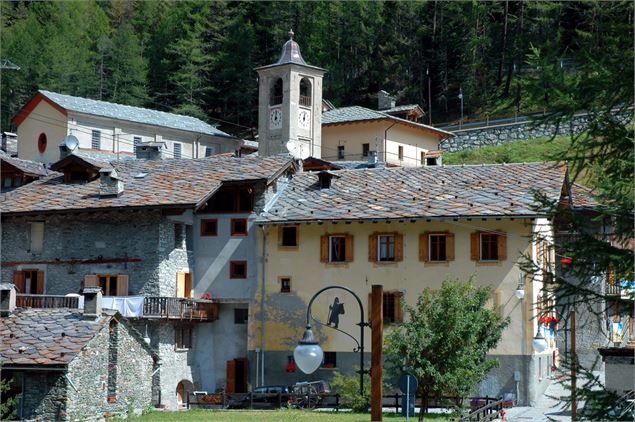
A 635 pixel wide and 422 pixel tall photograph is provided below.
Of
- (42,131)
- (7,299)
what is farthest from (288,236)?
(42,131)

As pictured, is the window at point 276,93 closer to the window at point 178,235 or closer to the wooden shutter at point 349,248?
the window at point 178,235

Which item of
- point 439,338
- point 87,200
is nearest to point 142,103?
point 87,200

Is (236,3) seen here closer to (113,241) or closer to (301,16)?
(301,16)

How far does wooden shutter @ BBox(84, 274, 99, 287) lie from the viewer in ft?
147

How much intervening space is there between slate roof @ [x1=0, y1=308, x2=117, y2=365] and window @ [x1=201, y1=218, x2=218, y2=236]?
30.0 feet

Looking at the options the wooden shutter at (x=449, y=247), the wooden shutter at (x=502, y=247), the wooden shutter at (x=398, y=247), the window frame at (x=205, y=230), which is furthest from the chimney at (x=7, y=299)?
the wooden shutter at (x=502, y=247)

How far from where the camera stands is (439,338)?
1336 inches

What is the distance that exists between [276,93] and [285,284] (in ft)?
97.1

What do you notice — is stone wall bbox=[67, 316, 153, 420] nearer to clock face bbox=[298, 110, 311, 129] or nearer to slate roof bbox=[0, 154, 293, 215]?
slate roof bbox=[0, 154, 293, 215]

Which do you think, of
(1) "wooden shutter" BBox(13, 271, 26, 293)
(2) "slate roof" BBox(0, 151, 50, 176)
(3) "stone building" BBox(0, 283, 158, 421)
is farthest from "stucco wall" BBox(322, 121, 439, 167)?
(3) "stone building" BBox(0, 283, 158, 421)

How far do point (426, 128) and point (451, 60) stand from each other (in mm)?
23293

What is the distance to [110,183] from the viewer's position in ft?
150

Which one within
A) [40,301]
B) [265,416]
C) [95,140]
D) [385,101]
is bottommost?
[265,416]

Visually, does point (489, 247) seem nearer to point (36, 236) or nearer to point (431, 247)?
point (431, 247)
